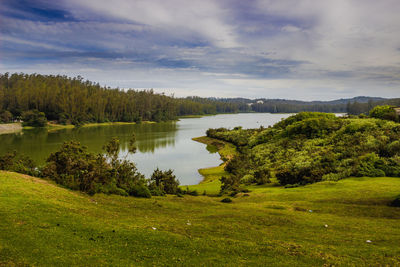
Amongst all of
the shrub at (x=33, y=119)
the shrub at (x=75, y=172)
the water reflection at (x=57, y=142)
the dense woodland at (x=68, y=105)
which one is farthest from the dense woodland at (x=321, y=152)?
the dense woodland at (x=68, y=105)

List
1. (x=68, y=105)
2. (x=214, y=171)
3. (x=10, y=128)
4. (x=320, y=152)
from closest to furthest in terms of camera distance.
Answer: (x=320, y=152), (x=214, y=171), (x=10, y=128), (x=68, y=105)

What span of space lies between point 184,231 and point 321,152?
2774 cm

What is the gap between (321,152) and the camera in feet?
110

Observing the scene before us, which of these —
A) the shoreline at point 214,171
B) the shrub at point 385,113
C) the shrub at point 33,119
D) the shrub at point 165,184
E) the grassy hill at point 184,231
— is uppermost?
the shrub at point 385,113

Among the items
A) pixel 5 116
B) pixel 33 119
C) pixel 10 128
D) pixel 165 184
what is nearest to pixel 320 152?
pixel 165 184

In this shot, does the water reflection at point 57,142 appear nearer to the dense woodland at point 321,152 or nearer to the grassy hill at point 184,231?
the dense woodland at point 321,152

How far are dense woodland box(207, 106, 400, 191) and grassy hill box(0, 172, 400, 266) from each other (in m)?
7.58

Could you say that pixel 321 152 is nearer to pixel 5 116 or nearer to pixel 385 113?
pixel 385 113

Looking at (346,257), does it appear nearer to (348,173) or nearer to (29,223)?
(29,223)

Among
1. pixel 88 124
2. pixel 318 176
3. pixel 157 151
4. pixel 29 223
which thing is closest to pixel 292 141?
pixel 318 176

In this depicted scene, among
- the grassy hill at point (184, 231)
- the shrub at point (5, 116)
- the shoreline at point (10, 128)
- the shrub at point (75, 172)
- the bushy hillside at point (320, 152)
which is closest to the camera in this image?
the grassy hill at point (184, 231)

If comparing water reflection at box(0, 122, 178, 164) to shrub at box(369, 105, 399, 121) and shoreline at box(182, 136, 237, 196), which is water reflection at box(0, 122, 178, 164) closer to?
shoreline at box(182, 136, 237, 196)

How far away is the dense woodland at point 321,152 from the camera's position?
78.9 ft

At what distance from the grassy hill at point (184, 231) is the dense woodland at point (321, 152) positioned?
24.9 ft
